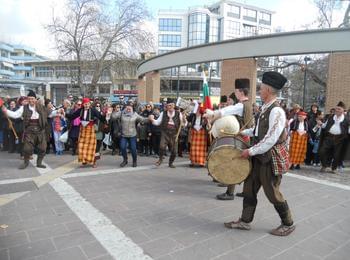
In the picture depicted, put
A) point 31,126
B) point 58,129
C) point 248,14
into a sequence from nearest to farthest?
1. point 31,126
2. point 58,129
3. point 248,14

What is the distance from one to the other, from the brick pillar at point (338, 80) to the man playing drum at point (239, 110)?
8.17 metres

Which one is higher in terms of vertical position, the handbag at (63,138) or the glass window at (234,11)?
the glass window at (234,11)

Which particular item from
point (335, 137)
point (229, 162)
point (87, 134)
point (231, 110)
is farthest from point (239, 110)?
point (335, 137)

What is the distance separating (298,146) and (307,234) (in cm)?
516

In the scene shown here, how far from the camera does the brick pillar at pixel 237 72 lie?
14.3 meters

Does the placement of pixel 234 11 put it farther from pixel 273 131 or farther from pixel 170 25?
pixel 273 131

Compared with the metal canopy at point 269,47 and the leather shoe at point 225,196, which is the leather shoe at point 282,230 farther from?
the metal canopy at point 269,47

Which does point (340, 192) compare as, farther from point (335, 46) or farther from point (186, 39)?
point (186, 39)

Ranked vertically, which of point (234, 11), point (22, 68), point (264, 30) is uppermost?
point (234, 11)

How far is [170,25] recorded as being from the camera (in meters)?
85.4

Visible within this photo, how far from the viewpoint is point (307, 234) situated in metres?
4.08

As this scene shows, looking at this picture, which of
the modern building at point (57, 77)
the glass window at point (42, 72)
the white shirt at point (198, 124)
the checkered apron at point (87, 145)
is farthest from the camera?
the glass window at point (42, 72)

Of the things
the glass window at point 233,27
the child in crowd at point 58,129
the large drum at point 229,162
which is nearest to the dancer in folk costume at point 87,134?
the child in crowd at point 58,129

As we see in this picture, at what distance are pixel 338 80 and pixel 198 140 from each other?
6759mm
